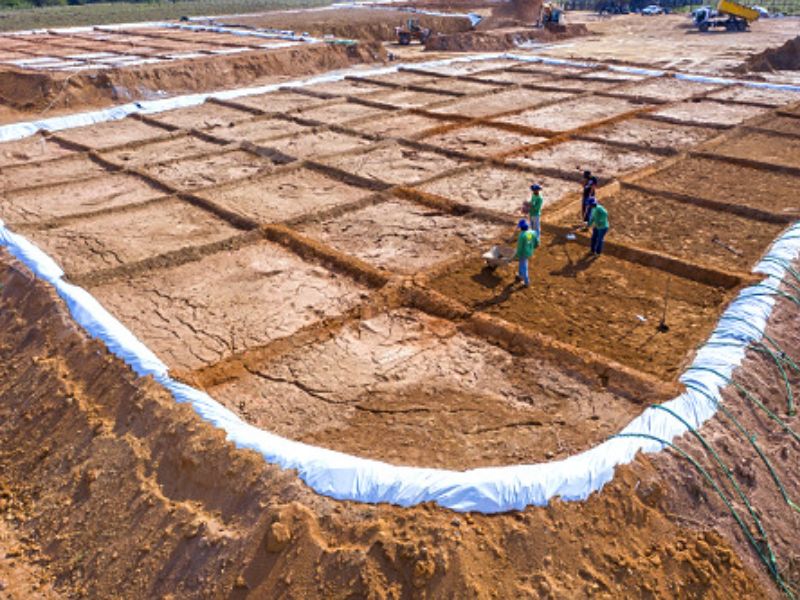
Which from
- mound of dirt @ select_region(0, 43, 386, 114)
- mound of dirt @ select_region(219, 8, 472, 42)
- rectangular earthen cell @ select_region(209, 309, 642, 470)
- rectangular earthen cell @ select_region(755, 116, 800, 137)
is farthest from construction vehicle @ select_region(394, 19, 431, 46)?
rectangular earthen cell @ select_region(209, 309, 642, 470)

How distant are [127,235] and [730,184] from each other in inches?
375

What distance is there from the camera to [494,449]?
530 centimetres

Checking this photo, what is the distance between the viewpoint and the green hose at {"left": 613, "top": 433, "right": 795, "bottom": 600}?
463cm

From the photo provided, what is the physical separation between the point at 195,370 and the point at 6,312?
2.99 metres

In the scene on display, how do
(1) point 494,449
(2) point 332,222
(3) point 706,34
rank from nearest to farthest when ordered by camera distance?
1. (1) point 494,449
2. (2) point 332,222
3. (3) point 706,34

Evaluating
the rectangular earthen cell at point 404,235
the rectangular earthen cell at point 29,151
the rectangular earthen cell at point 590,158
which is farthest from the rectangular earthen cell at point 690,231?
the rectangular earthen cell at point 29,151

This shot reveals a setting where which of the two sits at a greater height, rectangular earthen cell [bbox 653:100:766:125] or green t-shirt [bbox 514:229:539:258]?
green t-shirt [bbox 514:229:539:258]

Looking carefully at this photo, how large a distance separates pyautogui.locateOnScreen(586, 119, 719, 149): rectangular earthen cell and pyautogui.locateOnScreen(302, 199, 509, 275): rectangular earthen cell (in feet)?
17.3

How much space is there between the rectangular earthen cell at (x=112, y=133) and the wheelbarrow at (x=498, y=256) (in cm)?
875

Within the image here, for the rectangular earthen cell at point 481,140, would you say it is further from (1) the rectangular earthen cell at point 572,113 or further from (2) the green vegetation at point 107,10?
(2) the green vegetation at point 107,10

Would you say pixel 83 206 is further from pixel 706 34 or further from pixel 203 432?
pixel 706 34

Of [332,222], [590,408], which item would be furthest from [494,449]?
[332,222]

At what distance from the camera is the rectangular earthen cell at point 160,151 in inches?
490

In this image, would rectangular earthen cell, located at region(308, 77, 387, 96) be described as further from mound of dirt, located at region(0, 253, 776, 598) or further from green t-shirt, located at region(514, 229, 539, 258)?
mound of dirt, located at region(0, 253, 776, 598)
